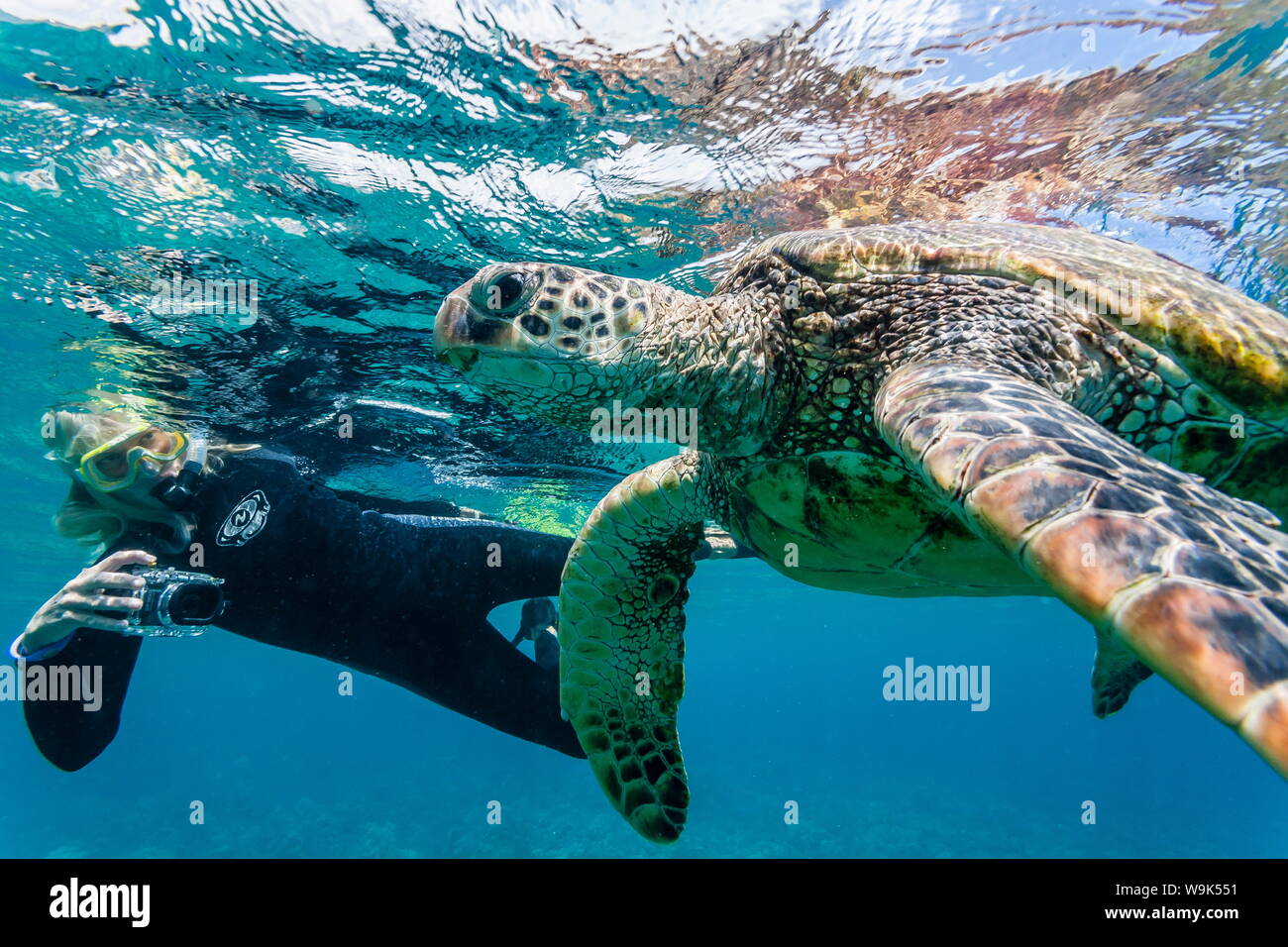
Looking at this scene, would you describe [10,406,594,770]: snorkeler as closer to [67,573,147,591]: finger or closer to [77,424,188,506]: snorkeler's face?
[77,424,188,506]: snorkeler's face

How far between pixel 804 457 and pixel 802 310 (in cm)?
70

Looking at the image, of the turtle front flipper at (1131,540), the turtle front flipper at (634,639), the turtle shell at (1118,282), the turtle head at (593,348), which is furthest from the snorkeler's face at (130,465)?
the turtle front flipper at (1131,540)

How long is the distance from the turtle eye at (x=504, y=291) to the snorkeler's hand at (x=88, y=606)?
3.38m

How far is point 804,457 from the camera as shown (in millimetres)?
3043

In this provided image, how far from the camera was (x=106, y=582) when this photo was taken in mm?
4070

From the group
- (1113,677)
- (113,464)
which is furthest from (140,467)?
(1113,677)

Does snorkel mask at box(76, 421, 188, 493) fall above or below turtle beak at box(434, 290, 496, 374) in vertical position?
below

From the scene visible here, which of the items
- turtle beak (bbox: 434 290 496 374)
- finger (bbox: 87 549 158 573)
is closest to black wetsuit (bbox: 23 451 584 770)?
A: finger (bbox: 87 549 158 573)

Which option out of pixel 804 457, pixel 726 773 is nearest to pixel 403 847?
pixel 804 457

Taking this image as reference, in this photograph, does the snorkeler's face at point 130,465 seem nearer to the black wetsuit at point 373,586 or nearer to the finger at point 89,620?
the black wetsuit at point 373,586

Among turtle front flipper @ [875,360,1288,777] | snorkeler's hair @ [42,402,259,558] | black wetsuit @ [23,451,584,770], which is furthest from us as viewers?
black wetsuit @ [23,451,584,770]

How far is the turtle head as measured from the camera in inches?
100

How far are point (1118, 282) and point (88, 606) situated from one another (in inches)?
235

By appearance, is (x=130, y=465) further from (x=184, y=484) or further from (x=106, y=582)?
(x=106, y=582)
